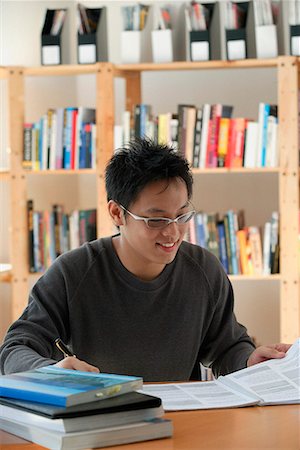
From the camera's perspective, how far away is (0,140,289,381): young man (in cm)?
215

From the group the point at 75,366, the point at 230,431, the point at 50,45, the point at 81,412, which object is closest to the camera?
the point at 81,412

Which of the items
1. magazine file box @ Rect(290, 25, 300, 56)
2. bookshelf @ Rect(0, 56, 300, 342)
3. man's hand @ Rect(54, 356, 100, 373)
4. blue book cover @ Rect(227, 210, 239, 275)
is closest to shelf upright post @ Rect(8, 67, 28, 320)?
bookshelf @ Rect(0, 56, 300, 342)

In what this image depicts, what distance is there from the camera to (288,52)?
4.21m

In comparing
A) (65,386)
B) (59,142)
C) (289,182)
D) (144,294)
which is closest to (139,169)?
(144,294)

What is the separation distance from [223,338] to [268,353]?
12.0 inches

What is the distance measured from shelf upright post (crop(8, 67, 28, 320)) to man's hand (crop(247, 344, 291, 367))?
2.17m

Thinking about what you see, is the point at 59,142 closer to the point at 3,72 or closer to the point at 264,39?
the point at 3,72

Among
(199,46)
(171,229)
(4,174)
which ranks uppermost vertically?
(199,46)

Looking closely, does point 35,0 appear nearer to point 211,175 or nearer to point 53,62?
point 53,62

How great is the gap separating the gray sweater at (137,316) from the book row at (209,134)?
1.71 m

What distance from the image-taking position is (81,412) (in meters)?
1.42

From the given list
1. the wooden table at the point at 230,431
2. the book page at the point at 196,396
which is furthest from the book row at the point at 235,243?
the wooden table at the point at 230,431

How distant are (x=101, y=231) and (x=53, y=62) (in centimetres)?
83

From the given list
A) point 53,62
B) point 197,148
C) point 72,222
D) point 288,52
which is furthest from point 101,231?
point 288,52
